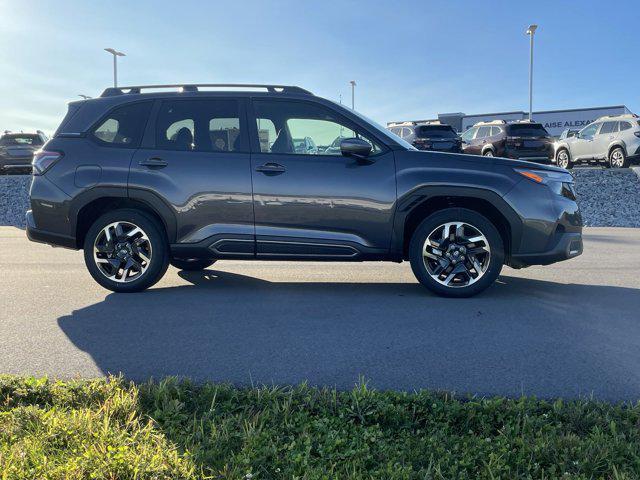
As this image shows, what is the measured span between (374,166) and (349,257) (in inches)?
34.2

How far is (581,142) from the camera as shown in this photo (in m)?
19.3

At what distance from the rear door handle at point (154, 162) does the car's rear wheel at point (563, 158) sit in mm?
17800

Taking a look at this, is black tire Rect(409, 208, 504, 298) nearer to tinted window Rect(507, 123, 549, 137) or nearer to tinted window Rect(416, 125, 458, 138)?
tinted window Rect(416, 125, 458, 138)

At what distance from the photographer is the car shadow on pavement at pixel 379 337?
3.28 meters

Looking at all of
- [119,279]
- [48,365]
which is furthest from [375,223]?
[48,365]

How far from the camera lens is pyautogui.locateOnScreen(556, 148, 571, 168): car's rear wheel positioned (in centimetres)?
1995

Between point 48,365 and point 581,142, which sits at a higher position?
point 581,142

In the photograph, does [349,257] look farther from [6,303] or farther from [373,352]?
[6,303]

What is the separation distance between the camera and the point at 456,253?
17.0 ft

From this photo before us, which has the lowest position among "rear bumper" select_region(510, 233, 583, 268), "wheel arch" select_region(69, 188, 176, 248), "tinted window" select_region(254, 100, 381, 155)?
"rear bumper" select_region(510, 233, 583, 268)

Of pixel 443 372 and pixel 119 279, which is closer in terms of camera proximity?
pixel 443 372

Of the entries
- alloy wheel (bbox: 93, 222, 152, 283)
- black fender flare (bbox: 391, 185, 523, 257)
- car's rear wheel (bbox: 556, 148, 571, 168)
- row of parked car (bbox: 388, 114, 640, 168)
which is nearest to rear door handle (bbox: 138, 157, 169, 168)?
alloy wheel (bbox: 93, 222, 152, 283)

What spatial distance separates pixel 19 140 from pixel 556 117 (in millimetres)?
35075

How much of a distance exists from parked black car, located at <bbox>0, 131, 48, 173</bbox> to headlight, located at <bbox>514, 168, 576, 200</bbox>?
2180cm
